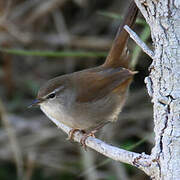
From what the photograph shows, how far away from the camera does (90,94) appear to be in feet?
11.7

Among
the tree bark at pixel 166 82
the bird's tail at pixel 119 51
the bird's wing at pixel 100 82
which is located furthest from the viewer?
the bird's wing at pixel 100 82

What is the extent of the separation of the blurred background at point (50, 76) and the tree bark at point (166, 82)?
2.94m

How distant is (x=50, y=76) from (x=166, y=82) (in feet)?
12.8

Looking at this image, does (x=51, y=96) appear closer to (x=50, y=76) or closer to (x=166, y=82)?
(x=166, y=82)

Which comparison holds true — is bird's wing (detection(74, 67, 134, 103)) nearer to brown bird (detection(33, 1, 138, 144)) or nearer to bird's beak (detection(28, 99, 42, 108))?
brown bird (detection(33, 1, 138, 144))

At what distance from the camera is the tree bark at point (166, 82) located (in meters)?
1.80

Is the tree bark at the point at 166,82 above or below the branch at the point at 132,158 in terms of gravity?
above

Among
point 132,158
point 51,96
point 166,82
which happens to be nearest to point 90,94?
point 51,96

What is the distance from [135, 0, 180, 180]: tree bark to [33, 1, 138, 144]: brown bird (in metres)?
1.51

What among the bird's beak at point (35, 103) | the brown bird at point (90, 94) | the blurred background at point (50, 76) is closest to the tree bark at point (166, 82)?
the brown bird at point (90, 94)

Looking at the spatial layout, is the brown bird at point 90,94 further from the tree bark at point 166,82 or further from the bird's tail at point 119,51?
the tree bark at point 166,82

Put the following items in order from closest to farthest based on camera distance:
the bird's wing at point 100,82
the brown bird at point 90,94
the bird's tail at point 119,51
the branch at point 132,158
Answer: the branch at point 132,158, the bird's tail at point 119,51, the brown bird at point 90,94, the bird's wing at point 100,82

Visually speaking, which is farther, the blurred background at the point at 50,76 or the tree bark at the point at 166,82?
the blurred background at the point at 50,76

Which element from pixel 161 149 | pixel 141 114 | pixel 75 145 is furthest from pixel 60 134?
A: pixel 161 149
